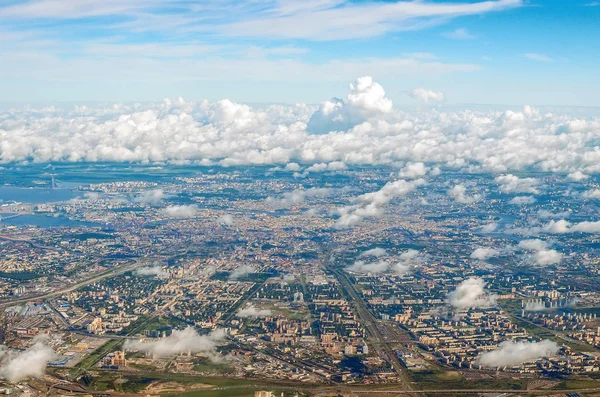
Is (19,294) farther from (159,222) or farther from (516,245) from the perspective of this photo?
(516,245)

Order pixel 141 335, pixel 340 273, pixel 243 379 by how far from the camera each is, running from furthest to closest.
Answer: pixel 340 273 → pixel 141 335 → pixel 243 379

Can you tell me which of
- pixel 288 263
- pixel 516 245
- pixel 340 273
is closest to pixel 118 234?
pixel 288 263

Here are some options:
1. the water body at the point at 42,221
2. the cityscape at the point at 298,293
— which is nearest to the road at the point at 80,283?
the cityscape at the point at 298,293

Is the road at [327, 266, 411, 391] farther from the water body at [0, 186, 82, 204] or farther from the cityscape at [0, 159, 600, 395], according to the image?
the water body at [0, 186, 82, 204]

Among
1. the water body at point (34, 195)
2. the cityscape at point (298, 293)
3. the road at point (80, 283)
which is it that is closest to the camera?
the cityscape at point (298, 293)

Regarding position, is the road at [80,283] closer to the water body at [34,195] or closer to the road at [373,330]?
the road at [373,330]

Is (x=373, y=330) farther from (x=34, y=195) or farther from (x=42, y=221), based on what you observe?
(x=34, y=195)
